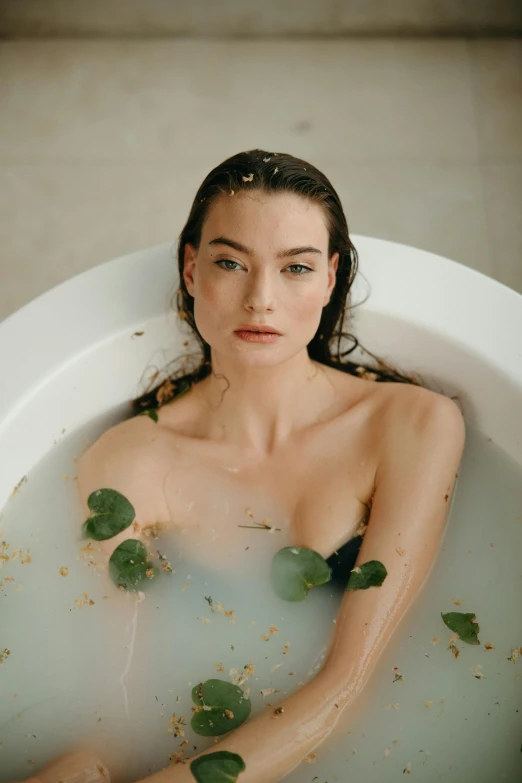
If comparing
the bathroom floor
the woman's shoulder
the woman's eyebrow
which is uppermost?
A: the bathroom floor

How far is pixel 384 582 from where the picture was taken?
1454 mm

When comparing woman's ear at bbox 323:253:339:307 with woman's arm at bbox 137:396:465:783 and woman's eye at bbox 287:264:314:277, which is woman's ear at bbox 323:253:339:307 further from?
woman's arm at bbox 137:396:465:783

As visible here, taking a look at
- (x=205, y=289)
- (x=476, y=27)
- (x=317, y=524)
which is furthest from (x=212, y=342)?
(x=476, y=27)

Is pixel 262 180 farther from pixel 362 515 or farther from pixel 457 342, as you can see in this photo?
pixel 362 515

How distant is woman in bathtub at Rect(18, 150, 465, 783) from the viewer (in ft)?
4.65

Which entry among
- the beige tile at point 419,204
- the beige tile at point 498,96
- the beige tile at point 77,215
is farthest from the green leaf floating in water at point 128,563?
the beige tile at point 498,96

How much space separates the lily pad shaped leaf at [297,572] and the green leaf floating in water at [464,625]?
0.22m

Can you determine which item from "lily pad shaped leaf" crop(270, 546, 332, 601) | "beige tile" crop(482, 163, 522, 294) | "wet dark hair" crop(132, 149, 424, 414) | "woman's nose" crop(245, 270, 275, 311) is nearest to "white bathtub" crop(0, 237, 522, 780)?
"wet dark hair" crop(132, 149, 424, 414)

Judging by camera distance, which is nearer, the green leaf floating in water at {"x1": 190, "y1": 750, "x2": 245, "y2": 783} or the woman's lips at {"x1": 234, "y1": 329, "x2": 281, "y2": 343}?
the green leaf floating in water at {"x1": 190, "y1": 750, "x2": 245, "y2": 783}

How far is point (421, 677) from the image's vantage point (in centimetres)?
151

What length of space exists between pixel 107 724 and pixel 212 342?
68 cm

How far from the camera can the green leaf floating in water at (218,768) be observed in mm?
1309

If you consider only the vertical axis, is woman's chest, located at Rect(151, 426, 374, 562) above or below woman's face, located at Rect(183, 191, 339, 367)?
below

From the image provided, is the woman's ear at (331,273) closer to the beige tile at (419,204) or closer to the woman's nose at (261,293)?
the woman's nose at (261,293)
